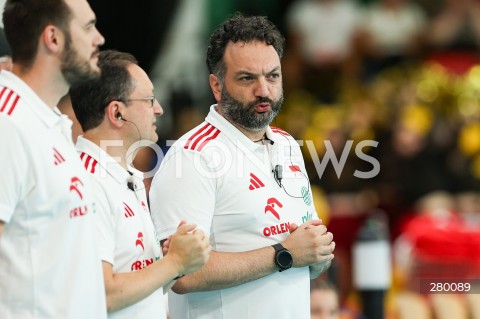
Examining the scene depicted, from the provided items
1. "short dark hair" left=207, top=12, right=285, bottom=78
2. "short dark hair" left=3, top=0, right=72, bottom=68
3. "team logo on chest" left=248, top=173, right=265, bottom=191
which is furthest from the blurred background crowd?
"short dark hair" left=3, top=0, right=72, bottom=68

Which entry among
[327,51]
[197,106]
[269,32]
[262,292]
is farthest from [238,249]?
[327,51]

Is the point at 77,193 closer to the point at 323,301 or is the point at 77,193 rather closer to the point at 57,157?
the point at 57,157

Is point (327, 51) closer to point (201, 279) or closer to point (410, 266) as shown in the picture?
point (410, 266)

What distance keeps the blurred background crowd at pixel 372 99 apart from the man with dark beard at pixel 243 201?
3.28 m

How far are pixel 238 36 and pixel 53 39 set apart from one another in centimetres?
142

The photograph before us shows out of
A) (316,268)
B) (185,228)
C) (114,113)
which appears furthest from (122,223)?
(316,268)

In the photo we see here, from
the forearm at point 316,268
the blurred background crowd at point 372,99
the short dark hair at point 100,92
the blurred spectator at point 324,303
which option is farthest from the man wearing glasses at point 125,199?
the blurred background crowd at point 372,99

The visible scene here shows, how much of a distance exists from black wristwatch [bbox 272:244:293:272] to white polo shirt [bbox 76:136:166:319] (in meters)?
0.61

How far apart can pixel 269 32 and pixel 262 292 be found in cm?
139

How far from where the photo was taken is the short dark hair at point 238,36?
17.4 feet

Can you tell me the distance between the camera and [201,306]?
16.7 feet

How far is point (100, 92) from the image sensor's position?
4.83 metres

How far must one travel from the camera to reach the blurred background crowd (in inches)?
393

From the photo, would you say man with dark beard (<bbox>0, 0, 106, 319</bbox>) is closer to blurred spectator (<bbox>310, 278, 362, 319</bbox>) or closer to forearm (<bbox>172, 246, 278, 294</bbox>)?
forearm (<bbox>172, 246, 278, 294</bbox>)
